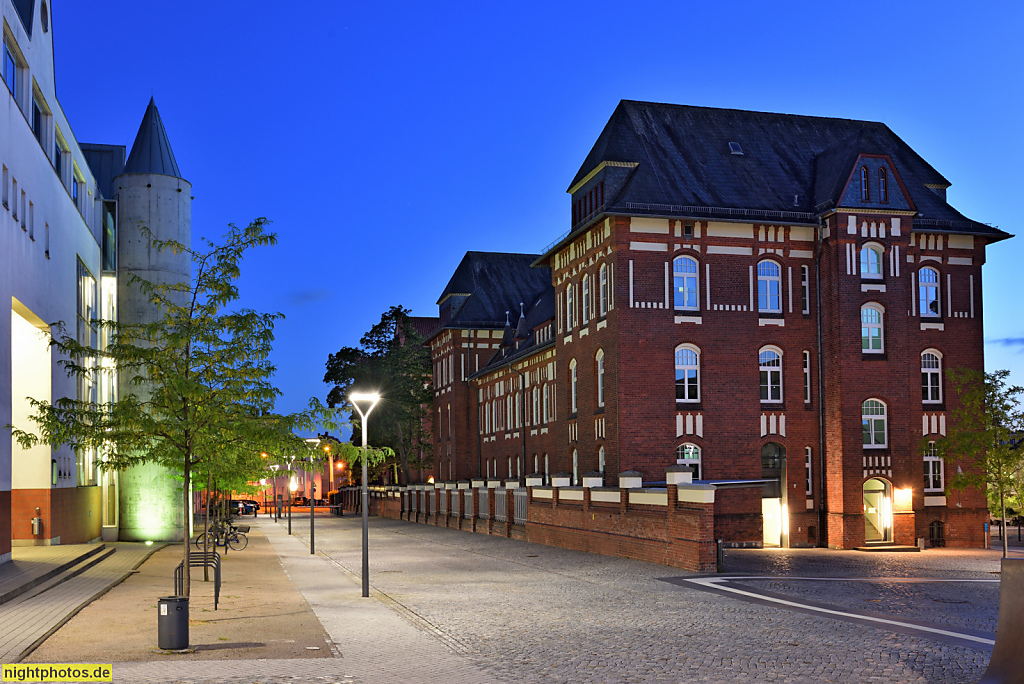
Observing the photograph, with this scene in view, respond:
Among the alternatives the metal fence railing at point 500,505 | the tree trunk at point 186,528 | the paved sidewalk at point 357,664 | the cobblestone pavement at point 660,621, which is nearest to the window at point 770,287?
the cobblestone pavement at point 660,621

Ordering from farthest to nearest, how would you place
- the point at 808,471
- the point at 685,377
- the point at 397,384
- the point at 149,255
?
the point at 397,384, the point at 149,255, the point at 808,471, the point at 685,377

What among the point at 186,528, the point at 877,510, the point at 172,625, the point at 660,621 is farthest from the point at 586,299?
the point at 172,625

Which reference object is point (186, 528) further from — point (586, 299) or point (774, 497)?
point (774, 497)

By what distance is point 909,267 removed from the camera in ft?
131

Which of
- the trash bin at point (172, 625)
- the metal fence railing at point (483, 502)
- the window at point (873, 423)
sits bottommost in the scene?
the metal fence railing at point (483, 502)

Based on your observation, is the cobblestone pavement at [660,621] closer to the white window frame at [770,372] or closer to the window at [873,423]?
the window at [873,423]

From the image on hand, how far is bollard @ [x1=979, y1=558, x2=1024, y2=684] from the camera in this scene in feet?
32.4

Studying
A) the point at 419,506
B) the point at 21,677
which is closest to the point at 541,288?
the point at 419,506

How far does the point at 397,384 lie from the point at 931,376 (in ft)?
133

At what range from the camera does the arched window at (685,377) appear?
38.2 metres

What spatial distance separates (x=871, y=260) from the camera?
39.1 meters

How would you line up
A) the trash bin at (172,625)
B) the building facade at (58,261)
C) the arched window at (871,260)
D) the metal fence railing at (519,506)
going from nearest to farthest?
the trash bin at (172,625)
the building facade at (58,261)
the arched window at (871,260)
the metal fence railing at (519,506)

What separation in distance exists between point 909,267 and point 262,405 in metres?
30.0

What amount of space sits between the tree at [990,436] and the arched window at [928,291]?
4.95 meters
